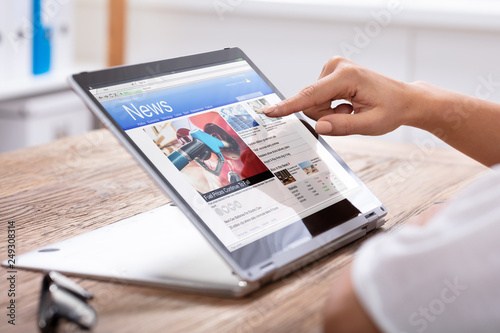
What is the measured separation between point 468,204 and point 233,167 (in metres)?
0.35

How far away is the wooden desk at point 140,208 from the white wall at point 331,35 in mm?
1098

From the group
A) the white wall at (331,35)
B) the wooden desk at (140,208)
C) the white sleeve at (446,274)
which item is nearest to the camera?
the white sleeve at (446,274)

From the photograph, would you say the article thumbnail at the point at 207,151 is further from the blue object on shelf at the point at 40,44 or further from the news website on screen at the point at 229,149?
the blue object on shelf at the point at 40,44

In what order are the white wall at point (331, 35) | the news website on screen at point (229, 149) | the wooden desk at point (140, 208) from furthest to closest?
the white wall at point (331, 35)
the news website on screen at point (229, 149)
the wooden desk at point (140, 208)

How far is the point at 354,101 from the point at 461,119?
190mm

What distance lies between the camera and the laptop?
2.28 ft

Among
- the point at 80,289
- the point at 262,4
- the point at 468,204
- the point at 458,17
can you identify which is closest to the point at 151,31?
the point at 262,4

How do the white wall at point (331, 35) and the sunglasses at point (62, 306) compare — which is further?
A: the white wall at point (331, 35)

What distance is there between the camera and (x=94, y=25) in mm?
3027

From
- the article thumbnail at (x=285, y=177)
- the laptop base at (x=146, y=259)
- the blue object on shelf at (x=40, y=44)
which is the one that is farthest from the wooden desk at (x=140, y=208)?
the blue object on shelf at (x=40, y=44)

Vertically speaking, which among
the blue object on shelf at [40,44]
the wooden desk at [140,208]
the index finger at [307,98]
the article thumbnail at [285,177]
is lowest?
the blue object on shelf at [40,44]

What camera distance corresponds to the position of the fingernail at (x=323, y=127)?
0.86 metres

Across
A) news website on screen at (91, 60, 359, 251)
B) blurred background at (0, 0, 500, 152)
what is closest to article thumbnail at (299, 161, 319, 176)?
news website on screen at (91, 60, 359, 251)

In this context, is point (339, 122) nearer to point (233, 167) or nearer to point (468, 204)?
point (233, 167)
